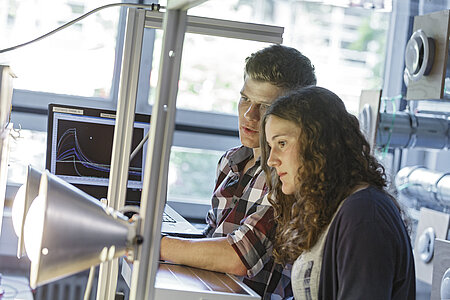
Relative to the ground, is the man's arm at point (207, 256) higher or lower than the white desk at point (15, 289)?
higher

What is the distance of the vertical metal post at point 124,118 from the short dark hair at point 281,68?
33 centimetres

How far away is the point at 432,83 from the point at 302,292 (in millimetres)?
1405

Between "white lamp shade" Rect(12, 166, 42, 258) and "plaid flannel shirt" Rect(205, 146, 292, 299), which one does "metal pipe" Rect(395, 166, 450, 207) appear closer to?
"plaid flannel shirt" Rect(205, 146, 292, 299)

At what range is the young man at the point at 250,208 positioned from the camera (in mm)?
1446

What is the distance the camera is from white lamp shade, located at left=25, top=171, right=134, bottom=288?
89cm

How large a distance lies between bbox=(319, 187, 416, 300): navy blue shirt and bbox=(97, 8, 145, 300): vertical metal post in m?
0.46

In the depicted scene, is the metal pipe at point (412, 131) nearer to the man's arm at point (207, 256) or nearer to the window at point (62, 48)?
the window at point (62, 48)

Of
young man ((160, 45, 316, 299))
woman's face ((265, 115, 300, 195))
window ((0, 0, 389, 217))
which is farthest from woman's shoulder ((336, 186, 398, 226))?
window ((0, 0, 389, 217))

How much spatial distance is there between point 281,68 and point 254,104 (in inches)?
4.5

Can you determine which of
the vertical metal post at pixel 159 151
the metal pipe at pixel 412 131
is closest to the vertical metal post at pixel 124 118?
the vertical metal post at pixel 159 151

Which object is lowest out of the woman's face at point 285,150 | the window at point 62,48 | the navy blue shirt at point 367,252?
the navy blue shirt at point 367,252

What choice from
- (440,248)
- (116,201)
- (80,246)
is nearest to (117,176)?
(116,201)

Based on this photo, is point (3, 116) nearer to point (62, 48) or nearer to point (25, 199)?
point (25, 199)

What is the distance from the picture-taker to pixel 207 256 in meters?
1.44
